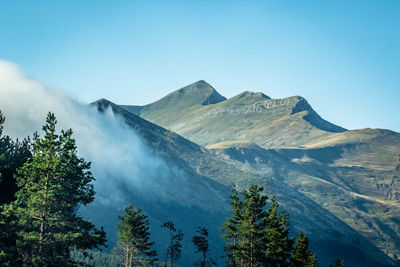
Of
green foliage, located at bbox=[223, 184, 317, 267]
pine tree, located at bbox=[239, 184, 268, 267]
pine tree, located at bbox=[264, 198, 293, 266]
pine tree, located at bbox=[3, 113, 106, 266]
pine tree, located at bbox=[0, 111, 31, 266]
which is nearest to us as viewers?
pine tree, located at bbox=[3, 113, 106, 266]

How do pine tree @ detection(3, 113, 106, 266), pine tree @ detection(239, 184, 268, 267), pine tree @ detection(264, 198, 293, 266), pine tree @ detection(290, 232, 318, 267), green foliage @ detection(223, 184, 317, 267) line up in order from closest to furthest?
pine tree @ detection(3, 113, 106, 266) → pine tree @ detection(264, 198, 293, 266) → green foliage @ detection(223, 184, 317, 267) → pine tree @ detection(239, 184, 268, 267) → pine tree @ detection(290, 232, 318, 267)

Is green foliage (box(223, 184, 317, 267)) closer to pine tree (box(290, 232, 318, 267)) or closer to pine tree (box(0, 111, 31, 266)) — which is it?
pine tree (box(290, 232, 318, 267))

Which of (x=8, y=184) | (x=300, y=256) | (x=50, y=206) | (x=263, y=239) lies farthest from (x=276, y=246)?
(x=8, y=184)

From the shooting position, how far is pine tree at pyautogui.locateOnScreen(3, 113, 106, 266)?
49.9 m

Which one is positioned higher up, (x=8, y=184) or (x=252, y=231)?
(x=8, y=184)

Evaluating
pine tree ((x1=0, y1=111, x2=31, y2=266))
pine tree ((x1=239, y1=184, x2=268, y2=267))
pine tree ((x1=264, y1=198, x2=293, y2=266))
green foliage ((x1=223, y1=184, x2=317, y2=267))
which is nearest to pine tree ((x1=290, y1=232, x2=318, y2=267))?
green foliage ((x1=223, y1=184, x2=317, y2=267))

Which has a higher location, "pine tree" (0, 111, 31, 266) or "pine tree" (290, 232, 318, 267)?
"pine tree" (0, 111, 31, 266)

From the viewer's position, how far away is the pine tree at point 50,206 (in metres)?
49.9

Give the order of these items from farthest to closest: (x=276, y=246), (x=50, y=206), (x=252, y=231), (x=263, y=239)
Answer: (x=263, y=239)
(x=252, y=231)
(x=276, y=246)
(x=50, y=206)

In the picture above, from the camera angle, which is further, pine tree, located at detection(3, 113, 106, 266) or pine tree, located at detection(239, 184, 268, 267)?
pine tree, located at detection(239, 184, 268, 267)

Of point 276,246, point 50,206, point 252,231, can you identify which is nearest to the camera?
point 50,206

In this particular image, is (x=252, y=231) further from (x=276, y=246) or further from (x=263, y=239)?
(x=276, y=246)

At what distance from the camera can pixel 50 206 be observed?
52375 mm

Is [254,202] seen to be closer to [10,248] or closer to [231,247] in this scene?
[231,247]
